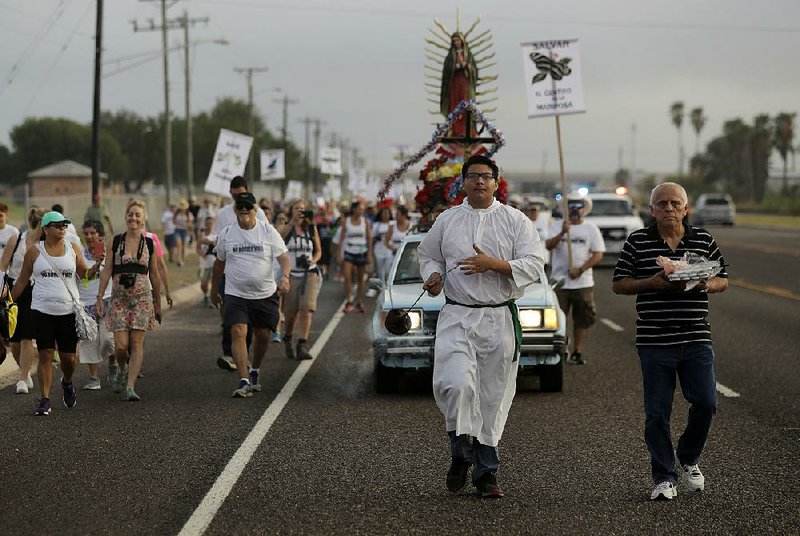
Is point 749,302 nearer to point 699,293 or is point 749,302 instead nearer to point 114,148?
point 699,293

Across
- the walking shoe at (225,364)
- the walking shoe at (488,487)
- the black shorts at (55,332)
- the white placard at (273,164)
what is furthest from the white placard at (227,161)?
the walking shoe at (488,487)

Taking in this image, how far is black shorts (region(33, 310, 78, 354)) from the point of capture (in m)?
11.3

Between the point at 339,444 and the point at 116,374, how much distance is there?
3826mm

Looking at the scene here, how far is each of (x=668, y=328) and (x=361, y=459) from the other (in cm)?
236

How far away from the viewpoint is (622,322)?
19.6 m

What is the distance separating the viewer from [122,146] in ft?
358

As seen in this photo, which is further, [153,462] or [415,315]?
[415,315]

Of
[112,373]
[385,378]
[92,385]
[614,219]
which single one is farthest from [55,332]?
[614,219]

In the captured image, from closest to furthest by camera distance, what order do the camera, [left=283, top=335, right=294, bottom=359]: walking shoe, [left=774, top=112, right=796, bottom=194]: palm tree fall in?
the camera → [left=283, top=335, right=294, bottom=359]: walking shoe → [left=774, top=112, right=796, bottom=194]: palm tree

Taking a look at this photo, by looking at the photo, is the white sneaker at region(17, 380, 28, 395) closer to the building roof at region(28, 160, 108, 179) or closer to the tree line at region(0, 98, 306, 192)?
the building roof at region(28, 160, 108, 179)

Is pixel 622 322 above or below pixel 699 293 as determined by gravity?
below

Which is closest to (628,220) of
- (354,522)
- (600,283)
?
(600,283)

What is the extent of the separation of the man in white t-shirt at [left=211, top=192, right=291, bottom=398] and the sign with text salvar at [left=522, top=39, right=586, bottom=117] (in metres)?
5.51

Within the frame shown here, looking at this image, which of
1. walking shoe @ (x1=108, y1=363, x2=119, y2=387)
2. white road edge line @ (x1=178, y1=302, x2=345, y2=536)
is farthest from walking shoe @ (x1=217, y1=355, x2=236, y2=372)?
walking shoe @ (x1=108, y1=363, x2=119, y2=387)
